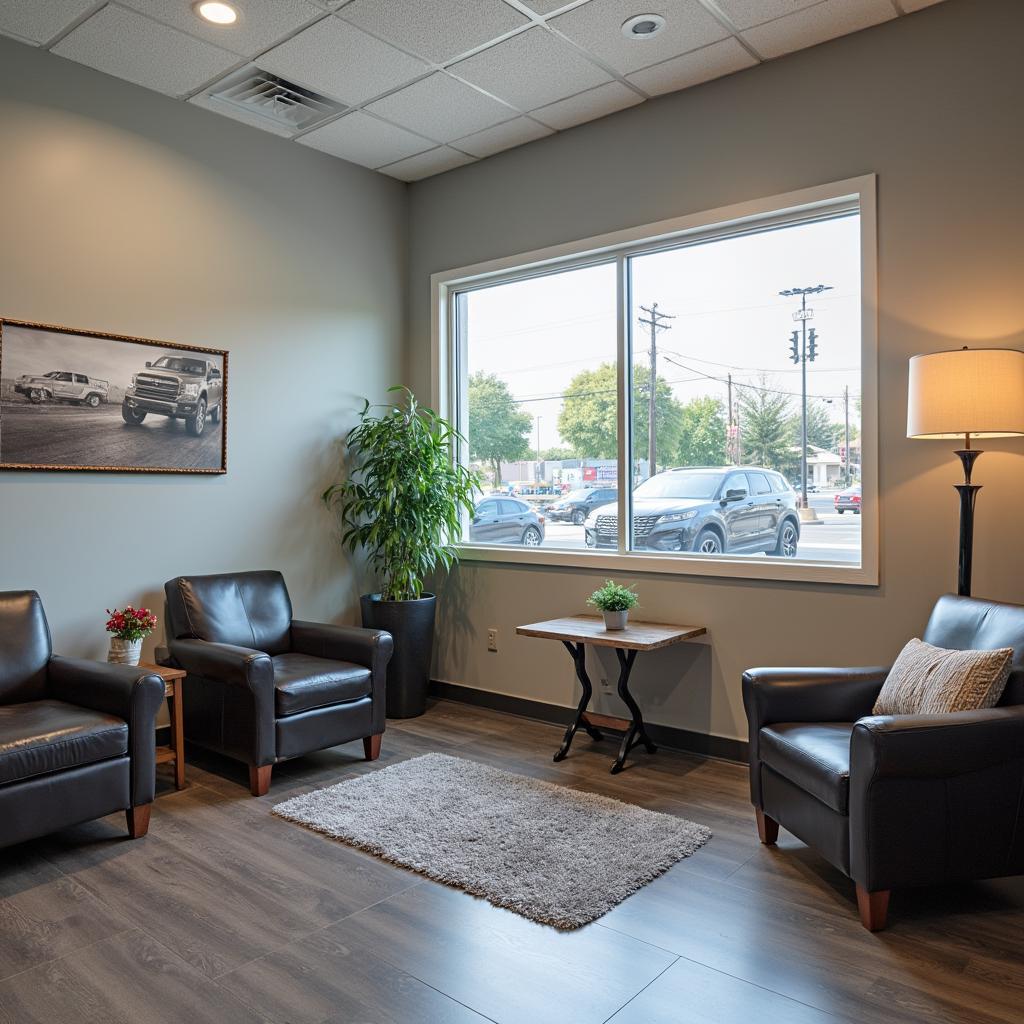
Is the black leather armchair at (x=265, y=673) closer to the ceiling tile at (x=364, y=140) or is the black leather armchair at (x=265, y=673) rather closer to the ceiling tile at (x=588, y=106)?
the ceiling tile at (x=364, y=140)

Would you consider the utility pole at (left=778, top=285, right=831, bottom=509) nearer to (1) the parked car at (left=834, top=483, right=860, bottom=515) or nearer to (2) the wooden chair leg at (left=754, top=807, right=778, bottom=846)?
(1) the parked car at (left=834, top=483, right=860, bottom=515)

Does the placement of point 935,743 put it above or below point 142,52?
below

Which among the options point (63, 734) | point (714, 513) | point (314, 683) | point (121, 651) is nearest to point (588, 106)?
point (714, 513)

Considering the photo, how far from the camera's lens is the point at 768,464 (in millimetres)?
3803

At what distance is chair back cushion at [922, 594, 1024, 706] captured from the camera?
247 cm

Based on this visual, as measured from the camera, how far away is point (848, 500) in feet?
11.6

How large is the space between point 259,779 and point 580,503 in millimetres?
2108

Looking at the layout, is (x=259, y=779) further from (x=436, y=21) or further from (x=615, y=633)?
(x=436, y=21)

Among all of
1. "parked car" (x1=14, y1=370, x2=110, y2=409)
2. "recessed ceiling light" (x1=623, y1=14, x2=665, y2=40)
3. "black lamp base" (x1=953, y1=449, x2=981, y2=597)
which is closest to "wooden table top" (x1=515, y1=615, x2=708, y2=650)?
"black lamp base" (x1=953, y1=449, x2=981, y2=597)

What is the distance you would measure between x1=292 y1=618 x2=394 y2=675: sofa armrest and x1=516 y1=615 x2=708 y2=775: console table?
2.07 feet

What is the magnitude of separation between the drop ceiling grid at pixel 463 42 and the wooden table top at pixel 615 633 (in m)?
2.52

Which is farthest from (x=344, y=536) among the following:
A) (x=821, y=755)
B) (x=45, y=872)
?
(x=821, y=755)

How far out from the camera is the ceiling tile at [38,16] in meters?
3.21

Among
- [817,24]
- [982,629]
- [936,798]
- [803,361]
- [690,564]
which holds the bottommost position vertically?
[936,798]
